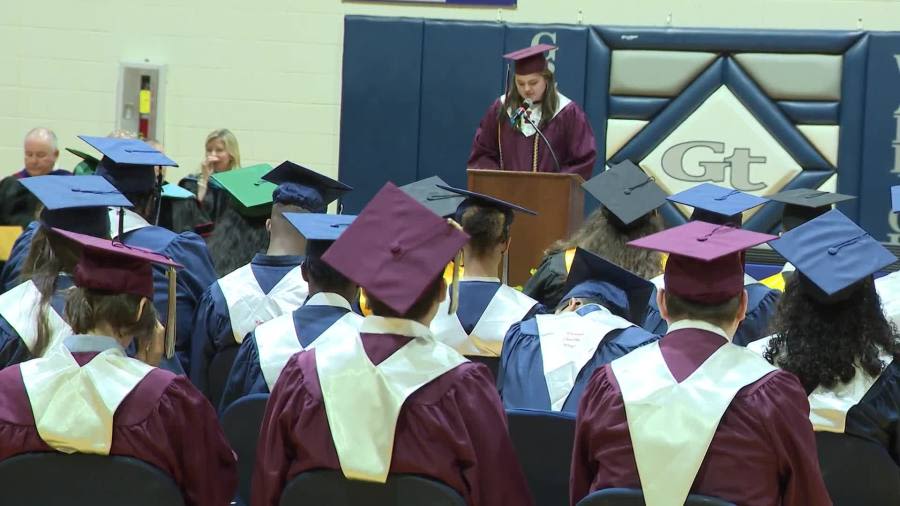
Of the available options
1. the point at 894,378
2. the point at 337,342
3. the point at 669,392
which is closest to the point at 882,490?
the point at 894,378

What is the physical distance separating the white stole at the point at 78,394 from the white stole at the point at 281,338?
73 cm

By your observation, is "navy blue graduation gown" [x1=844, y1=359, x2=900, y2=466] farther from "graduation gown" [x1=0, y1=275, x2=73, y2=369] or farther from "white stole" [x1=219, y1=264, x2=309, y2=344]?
"graduation gown" [x1=0, y1=275, x2=73, y2=369]

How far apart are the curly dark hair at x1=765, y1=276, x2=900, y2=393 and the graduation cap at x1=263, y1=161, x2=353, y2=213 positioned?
2279 millimetres

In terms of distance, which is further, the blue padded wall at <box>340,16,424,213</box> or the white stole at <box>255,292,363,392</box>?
the blue padded wall at <box>340,16,424,213</box>

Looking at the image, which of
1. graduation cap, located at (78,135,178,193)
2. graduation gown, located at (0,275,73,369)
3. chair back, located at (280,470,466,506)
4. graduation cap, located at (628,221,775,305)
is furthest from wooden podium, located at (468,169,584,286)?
chair back, located at (280,470,466,506)

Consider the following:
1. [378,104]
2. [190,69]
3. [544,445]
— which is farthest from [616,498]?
[190,69]

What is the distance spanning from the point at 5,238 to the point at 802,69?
5539 mm

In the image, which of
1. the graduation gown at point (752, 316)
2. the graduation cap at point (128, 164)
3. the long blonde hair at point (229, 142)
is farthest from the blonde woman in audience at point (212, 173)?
the graduation gown at point (752, 316)

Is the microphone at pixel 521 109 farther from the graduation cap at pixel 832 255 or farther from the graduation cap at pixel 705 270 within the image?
the graduation cap at pixel 705 270

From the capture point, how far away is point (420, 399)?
2865mm

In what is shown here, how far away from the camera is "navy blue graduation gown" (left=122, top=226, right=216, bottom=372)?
492cm

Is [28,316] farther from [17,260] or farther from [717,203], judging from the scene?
[717,203]

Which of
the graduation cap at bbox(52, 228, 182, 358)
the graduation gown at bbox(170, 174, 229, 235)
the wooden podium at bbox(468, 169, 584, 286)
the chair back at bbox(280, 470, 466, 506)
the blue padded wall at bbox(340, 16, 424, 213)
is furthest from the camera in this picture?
the blue padded wall at bbox(340, 16, 424, 213)

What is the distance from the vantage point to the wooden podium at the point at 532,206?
623 cm
